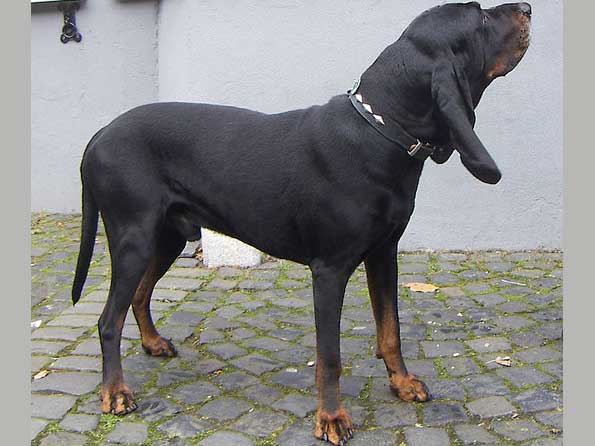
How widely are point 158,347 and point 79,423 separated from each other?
83cm

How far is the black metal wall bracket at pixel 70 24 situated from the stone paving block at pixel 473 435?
595 centimetres

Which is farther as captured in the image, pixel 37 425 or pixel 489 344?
pixel 489 344

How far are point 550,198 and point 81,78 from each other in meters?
4.89

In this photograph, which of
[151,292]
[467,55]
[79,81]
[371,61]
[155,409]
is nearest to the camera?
[467,55]

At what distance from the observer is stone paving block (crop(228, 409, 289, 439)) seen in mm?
3525

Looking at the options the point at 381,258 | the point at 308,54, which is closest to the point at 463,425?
the point at 381,258

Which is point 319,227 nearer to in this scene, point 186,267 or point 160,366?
point 160,366

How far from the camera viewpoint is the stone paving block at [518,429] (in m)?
3.40

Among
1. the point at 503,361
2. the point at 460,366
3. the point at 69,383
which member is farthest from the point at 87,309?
the point at 503,361

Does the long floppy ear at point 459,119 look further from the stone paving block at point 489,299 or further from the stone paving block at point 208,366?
the stone paving block at point 489,299

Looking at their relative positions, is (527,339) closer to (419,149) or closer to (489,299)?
(489,299)

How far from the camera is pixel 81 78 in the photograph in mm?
7766

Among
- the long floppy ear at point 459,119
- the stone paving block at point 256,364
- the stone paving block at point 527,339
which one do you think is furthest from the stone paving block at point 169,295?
the long floppy ear at point 459,119

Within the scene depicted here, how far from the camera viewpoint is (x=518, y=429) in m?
3.47
